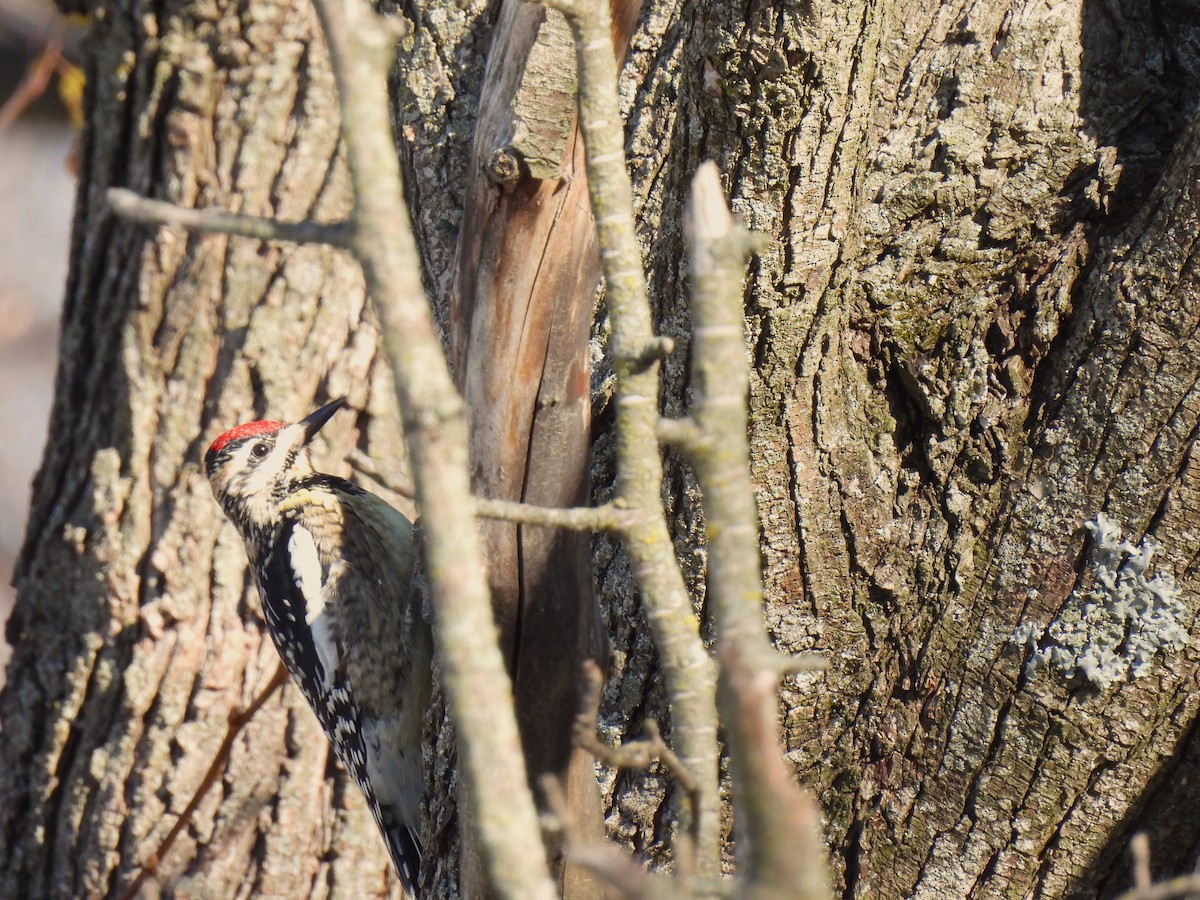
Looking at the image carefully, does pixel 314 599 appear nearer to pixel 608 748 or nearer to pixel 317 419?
pixel 317 419

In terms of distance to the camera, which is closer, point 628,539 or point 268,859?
point 628,539

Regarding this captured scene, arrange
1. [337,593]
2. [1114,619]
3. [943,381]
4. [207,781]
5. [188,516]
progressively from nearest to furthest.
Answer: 1. [1114,619]
2. [943,381]
3. [207,781]
4. [337,593]
5. [188,516]

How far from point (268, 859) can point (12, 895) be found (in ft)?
3.04

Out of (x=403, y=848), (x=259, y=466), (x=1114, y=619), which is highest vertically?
(x=259, y=466)

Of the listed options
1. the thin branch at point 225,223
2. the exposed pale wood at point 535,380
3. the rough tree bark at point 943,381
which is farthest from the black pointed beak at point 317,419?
the thin branch at point 225,223

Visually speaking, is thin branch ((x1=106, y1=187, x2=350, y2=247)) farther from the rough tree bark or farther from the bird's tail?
the bird's tail

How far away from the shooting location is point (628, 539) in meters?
1.22

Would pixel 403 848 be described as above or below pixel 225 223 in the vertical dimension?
below

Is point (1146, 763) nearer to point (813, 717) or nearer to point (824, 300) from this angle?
point (813, 717)

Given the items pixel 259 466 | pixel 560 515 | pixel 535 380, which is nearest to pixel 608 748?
pixel 560 515

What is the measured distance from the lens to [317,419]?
325cm

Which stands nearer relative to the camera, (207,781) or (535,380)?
(535,380)

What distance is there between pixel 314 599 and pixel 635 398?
2.14 meters

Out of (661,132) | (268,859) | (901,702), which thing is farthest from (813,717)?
(268,859)
